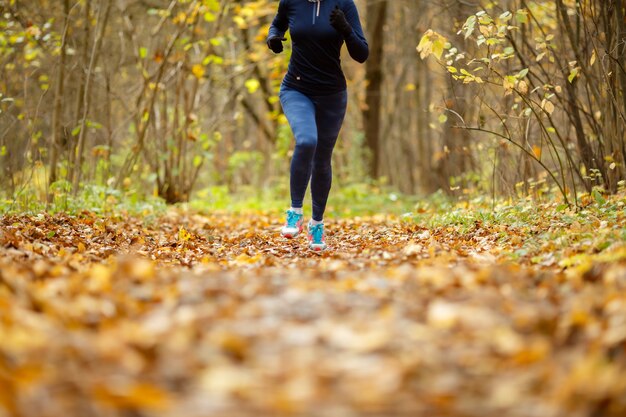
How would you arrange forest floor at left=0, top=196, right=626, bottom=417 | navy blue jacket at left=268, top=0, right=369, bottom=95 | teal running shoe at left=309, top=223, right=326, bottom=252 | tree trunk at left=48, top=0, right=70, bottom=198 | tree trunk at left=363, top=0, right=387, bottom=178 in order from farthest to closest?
tree trunk at left=363, top=0, right=387, bottom=178, tree trunk at left=48, top=0, right=70, bottom=198, teal running shoe at left=309, top=223, right=326, bottom=252, navy blue jacket at left=268, top=0, right=369, bottom=95, forest floor at left=0, top=196, right=626, bottom=417

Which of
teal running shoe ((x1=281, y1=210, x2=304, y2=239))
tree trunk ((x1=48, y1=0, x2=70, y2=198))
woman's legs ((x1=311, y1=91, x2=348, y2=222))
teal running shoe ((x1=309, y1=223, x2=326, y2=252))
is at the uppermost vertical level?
tree trunk ((x1=48, y1=0, x2=70, y2=198))

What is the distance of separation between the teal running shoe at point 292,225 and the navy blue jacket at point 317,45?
3.29 feet

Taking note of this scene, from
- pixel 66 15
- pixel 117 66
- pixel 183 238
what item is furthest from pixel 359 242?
pixel 117 66

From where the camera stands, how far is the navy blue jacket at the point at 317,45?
17.1 feet

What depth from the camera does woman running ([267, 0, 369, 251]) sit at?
202 inches

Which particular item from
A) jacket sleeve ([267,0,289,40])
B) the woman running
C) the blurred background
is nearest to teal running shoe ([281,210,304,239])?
the woman running

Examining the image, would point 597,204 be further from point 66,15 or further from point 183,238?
point 66,15

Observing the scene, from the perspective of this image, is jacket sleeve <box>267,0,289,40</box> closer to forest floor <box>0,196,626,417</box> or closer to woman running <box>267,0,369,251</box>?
woman running <box>267,0,369,251</box>

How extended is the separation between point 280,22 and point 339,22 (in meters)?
0.67

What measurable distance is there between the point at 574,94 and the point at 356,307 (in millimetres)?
5468

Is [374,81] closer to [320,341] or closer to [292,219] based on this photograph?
[292,219]

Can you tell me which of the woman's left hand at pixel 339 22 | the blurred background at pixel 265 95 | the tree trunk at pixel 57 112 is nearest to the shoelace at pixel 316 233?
the woman's left hand at pixel 339 22

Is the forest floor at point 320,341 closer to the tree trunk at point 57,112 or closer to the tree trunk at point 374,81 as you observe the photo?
the tree trunk at point 57,112

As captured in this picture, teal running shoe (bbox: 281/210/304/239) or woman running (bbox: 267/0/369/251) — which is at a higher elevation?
woman running (bbox: 267/0/369/251)
